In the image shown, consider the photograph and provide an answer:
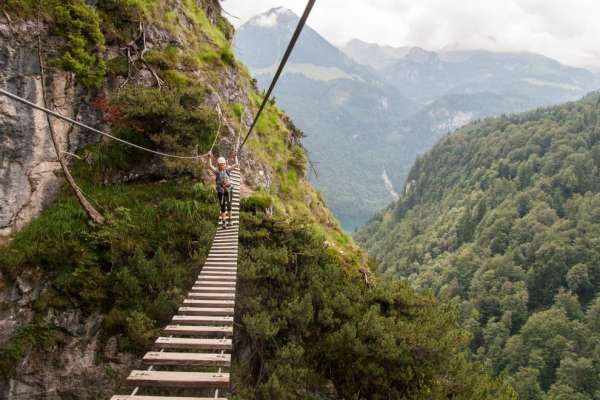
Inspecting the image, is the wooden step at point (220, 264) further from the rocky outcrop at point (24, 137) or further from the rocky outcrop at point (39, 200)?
the rocky outcrop at point (24, 137)

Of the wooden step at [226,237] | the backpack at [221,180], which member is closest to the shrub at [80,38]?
the backpack at [221,180]

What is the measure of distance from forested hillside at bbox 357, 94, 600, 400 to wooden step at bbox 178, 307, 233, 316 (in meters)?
34.3

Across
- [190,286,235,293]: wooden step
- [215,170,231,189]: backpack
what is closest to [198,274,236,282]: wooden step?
[190,286,235,293]: wooden step

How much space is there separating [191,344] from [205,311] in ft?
3.93

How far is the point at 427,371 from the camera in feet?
31.3

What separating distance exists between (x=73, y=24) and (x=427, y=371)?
48.6 feet

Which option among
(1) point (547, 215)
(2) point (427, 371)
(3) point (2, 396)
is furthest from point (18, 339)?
(1) point (547, 215)

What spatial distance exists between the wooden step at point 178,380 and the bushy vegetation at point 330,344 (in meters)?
3.58

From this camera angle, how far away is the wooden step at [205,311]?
6695mm

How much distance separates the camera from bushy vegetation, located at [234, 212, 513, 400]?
8.85 meters

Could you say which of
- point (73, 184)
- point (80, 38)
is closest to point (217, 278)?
point (73, 184)

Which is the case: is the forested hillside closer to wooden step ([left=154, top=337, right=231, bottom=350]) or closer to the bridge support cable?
the bridge support cable

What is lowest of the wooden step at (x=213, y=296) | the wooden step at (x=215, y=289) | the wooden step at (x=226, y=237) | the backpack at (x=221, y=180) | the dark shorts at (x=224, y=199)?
the wooden step at (x=213, y=296)

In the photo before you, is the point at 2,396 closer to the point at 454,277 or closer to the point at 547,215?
Result: the point at 454,277
